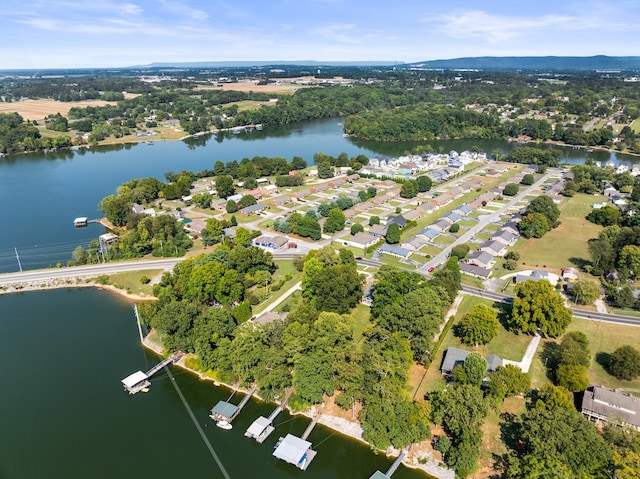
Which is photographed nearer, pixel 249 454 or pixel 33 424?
pixel 249 454

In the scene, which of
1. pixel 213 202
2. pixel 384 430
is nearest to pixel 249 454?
pixel 384 430

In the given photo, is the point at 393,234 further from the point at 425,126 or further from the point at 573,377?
the point at 425,126

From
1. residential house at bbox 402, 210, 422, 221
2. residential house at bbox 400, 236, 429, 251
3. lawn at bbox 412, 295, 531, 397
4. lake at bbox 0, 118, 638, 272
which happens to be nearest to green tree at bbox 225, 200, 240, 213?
lake at bbox 0, 118, 638, 272

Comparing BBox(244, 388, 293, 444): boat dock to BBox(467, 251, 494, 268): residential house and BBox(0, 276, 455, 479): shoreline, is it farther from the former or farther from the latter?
BBox(467, 251, 494, 268): residential house

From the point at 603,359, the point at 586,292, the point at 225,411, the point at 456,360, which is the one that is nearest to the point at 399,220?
the point at 586,292

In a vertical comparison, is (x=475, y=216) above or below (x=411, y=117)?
below

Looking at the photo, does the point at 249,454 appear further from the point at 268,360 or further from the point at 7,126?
the point at 7,126
